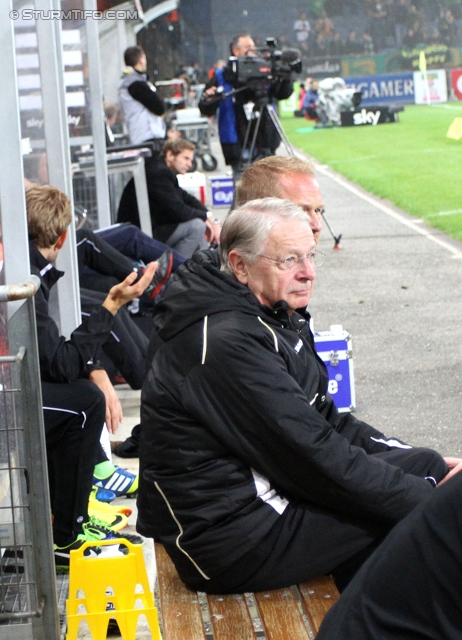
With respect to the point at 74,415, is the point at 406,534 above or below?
above

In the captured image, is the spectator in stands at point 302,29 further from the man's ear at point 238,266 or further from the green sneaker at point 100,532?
the man's ear at point 238,266

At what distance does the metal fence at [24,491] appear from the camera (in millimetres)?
2980

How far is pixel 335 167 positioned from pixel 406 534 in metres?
19.0

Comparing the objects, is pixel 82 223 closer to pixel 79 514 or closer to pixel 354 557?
pixel 79 514

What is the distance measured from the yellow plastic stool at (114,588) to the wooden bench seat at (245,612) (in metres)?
0.32

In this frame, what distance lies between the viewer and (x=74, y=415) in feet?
12.3

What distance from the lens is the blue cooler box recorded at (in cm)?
532

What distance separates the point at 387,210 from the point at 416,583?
13.0 meters

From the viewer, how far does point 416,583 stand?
1.46m

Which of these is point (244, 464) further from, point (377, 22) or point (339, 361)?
point (377, 22)

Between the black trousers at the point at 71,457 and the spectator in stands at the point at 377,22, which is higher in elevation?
the spectator in stands at the point at 377,22

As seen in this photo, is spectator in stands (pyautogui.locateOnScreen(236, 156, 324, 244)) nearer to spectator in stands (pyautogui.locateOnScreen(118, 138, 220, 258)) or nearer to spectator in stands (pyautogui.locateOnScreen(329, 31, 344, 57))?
spectator in stands (pyautogui.locateOnScreen(118, 138, 220, 258))

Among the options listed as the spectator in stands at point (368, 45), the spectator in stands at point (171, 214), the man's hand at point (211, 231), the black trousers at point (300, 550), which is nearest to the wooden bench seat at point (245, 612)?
the black trousers at point (300, 550)

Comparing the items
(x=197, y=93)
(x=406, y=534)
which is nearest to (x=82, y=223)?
(x=406, y=534)
